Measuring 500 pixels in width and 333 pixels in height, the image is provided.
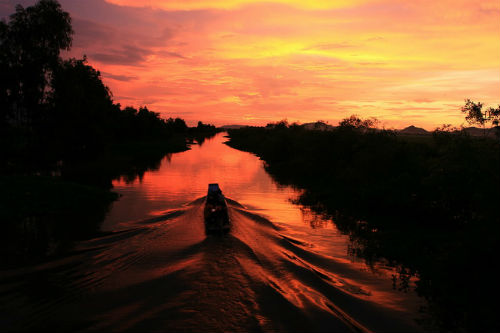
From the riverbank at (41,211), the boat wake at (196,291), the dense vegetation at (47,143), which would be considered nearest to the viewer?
the boat wake at (196,291)

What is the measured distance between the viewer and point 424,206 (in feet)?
85.3

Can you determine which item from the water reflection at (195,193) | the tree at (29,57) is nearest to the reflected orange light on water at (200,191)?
the water reflection at (195,193)

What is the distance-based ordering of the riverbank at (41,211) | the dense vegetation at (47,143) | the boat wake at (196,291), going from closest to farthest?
the boat wake at (196,291)
the riverbank at (41,211)
the dense vegetation at (47,143)

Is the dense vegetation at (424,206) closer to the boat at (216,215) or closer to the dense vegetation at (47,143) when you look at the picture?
the boat at (216,215)

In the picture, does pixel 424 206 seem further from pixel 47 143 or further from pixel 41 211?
pixel 47 143

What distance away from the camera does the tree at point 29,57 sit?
39312 millimetres

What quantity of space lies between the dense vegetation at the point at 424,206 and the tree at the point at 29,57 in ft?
116

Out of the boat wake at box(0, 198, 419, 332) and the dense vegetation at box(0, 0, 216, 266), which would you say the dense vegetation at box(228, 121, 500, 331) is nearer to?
the boat wake at box(0, 198, 419, 332)

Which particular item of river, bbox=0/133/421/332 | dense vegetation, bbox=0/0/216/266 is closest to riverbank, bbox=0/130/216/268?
dense vegetation, bbox=0/0/216/266

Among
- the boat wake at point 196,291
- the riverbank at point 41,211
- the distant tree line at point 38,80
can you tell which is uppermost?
the distant tree line at point 38,80

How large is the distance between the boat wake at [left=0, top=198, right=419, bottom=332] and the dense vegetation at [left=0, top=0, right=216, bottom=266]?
12.5 ft

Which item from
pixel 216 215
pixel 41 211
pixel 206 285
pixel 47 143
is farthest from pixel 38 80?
pixel 206 285

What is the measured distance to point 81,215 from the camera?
2628cm

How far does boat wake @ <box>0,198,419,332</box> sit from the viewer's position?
11438 mm
